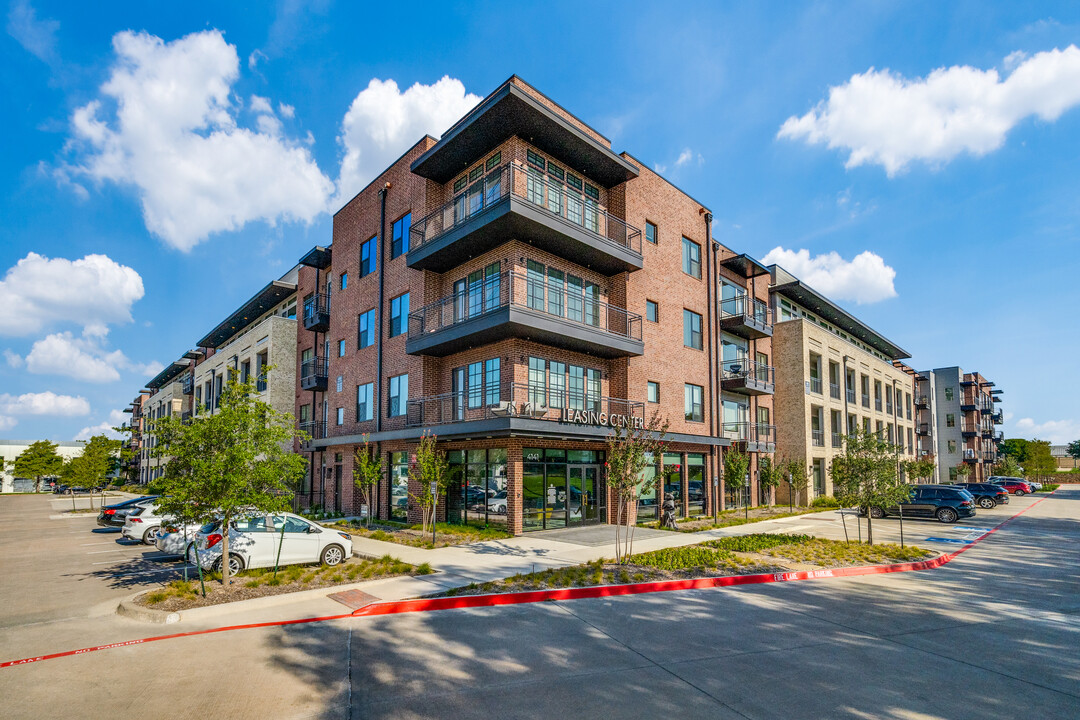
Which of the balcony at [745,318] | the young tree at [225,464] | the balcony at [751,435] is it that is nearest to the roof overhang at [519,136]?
the balcony at [745,318]

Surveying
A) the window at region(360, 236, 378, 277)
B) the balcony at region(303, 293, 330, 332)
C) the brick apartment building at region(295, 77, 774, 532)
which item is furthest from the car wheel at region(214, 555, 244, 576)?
the balcony at region(303, 293, 330, 332)

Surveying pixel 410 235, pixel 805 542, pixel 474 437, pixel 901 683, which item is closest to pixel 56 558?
pixel 474 437

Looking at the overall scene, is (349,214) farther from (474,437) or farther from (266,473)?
(266,473)

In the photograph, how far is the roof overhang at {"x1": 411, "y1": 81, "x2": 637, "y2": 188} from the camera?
62.4 feet

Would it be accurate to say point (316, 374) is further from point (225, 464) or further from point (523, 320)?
point (225, 464)

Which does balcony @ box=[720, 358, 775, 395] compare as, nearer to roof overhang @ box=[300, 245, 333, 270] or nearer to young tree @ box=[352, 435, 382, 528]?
young tree @ box=[352, 435, 382, 528]

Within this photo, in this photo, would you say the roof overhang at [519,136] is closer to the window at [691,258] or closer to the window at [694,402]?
the window at [691,258]

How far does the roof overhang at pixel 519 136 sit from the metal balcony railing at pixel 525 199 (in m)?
1.09

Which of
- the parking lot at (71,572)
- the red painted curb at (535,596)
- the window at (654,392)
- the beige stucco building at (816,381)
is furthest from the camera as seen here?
the beige stucco building at (816,381)

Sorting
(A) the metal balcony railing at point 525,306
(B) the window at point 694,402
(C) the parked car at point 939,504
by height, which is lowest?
(C) the parked car at point 939,504

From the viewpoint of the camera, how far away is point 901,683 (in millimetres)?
7000

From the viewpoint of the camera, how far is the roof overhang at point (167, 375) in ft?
218

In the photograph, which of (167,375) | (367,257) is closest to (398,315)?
(367,257)

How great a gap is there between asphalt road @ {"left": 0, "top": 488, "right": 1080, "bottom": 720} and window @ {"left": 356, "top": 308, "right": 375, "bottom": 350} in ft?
63.7
